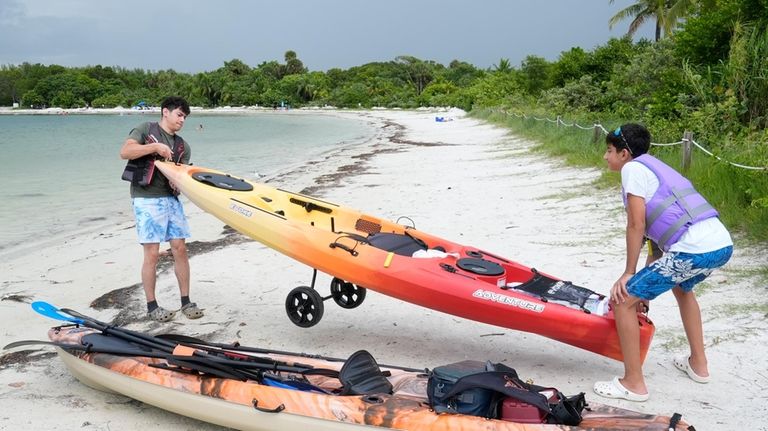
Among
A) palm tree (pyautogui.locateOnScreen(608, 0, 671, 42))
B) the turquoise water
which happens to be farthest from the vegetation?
the turquoise water

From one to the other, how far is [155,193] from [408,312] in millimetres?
2272

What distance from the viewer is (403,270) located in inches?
171

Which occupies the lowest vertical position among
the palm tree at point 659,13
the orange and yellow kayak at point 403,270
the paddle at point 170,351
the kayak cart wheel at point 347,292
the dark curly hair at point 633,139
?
the kayak cart wheel at point 347,292

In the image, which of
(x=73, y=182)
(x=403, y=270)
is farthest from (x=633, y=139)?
(x=73, y=182)

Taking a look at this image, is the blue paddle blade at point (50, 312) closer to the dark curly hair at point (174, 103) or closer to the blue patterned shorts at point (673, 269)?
the dark curly hair at point (174, 103)

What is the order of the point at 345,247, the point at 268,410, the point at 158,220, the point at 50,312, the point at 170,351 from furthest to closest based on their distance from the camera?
the point at 158,220 → the point at 345,247 → the point at 50,312 → the point at 170,351 → the point at 268,410

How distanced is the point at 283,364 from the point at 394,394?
69 cm

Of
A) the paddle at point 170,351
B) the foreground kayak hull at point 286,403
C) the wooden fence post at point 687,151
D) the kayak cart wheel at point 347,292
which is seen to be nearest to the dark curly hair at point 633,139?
the foreground kayak hull at point 286,403

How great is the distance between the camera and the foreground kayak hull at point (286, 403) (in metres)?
2.95

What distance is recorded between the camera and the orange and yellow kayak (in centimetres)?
395

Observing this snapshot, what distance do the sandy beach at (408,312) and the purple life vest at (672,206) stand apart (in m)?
1.01

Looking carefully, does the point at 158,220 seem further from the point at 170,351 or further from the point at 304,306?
the point at 170,351

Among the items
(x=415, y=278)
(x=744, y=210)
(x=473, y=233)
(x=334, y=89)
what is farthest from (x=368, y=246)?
(x=334, y=89)

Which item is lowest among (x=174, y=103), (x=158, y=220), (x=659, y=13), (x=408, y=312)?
(x=408, y=312)
